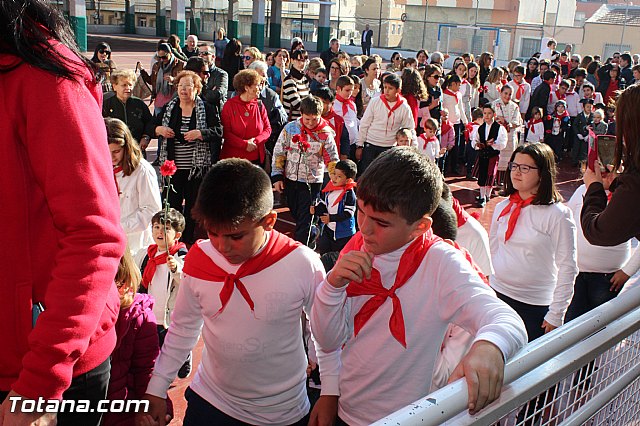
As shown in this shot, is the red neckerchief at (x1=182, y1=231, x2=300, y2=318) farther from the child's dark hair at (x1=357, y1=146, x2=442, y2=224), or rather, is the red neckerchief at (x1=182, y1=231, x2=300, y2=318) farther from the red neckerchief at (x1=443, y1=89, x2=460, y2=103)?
the red neckerchief at (x1=443, y1=89, x2=460, y2=103)

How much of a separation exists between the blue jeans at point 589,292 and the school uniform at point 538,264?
35cm

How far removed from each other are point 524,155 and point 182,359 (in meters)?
2.53

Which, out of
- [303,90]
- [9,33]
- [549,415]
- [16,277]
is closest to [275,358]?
[549,415]

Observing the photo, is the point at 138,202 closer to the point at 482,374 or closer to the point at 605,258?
the point at 605,258

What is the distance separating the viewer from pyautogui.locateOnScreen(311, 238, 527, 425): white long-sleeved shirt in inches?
80.4

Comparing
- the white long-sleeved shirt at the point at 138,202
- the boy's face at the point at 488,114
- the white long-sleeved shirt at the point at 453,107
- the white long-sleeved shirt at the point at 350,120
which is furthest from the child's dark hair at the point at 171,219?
the white long-sleeved shirt at the point at 453,107

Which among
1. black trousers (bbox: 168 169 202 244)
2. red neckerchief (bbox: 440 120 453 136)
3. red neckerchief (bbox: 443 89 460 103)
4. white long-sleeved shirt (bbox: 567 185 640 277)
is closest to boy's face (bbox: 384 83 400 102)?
red neckerchief (bbox: 440 120 453 136)

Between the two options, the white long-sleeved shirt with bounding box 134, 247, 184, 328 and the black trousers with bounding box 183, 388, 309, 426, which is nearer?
the black trousers with bounding box 183, 388, 309, 426

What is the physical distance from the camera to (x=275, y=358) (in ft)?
7.87

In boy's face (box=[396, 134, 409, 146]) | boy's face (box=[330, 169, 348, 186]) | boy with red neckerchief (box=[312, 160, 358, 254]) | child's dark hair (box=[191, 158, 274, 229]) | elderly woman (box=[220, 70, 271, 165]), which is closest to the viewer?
child's dark hair (box=[191, 158, 274, 229])

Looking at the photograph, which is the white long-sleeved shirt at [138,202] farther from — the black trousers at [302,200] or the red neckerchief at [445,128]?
the red neckerchief at [445,128]

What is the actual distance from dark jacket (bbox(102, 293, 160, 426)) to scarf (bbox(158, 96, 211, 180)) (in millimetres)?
3563

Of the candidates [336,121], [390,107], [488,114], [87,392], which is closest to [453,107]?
[488,114]

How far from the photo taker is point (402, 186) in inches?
80.4
